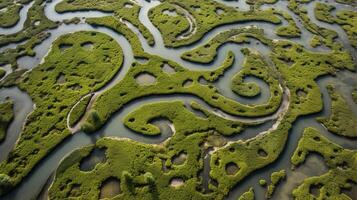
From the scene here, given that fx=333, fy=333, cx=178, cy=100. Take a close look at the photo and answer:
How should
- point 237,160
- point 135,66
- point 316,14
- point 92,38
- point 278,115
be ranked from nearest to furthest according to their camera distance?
point 237,160 → point 278,115 → point 135,66 → point 92,38 → point 316,14

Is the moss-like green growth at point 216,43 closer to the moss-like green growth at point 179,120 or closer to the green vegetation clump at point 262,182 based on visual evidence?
the moss-like green growth at point 179,120

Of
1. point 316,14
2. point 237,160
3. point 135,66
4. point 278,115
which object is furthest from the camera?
point 316,14

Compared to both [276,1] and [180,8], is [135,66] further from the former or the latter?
[276,1]

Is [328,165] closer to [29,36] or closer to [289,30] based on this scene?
[289,30]

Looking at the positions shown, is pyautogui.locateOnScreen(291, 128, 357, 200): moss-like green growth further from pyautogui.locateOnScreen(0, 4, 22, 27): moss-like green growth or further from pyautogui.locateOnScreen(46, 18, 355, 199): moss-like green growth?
pyautogui.locateOnScreen(0, 4, 22, 27): moss-like green growth

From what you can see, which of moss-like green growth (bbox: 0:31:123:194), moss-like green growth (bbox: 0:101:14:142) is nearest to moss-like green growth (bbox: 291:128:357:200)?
moss-like green growth (bbox: 0:31:123:194)

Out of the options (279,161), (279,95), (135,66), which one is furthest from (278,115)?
(135,66)
